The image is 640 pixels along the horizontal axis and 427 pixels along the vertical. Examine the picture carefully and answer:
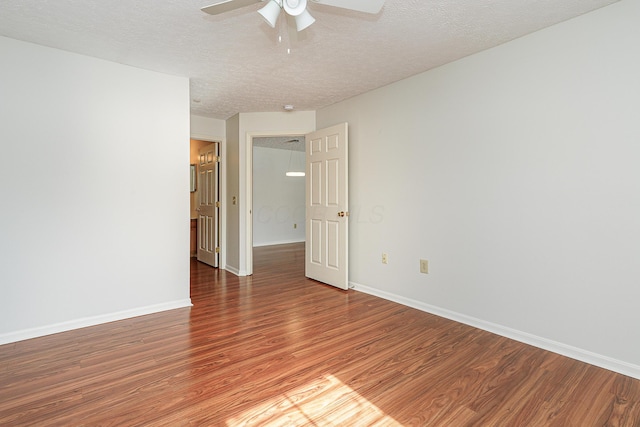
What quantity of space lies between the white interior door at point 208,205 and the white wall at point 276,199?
6.65 feet

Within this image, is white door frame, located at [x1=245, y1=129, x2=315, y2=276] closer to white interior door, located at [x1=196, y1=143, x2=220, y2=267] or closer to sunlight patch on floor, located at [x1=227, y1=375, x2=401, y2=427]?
white interior door, located at [x1=196, y1=143, x2=220, y2=267]

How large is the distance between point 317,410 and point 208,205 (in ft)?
13.9

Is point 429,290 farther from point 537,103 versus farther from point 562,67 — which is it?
point 562,67

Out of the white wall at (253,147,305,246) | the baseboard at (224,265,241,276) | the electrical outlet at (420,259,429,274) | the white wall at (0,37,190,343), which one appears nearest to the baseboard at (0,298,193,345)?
the white wall at (0,37,190,343)

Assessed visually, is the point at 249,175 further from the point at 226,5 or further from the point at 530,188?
the point at 530,188

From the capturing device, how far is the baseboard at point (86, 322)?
2.54 m

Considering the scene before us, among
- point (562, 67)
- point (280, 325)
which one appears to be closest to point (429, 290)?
point (280, 325)

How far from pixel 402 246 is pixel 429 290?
1.71ft

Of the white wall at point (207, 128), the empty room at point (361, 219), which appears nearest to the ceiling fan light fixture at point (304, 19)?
the empty room at point (361, 219)

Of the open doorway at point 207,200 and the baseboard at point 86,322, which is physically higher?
the open doorway at point 207,200

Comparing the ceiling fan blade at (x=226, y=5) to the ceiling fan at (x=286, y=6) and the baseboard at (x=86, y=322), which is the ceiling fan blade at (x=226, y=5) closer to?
the ceiling fan at (x=286, y=6)

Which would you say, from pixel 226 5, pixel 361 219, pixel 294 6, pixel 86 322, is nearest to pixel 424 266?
pixel 361 219

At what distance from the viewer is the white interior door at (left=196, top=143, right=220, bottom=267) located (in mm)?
5133

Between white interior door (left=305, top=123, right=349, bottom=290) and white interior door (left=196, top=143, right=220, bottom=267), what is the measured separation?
160cm
